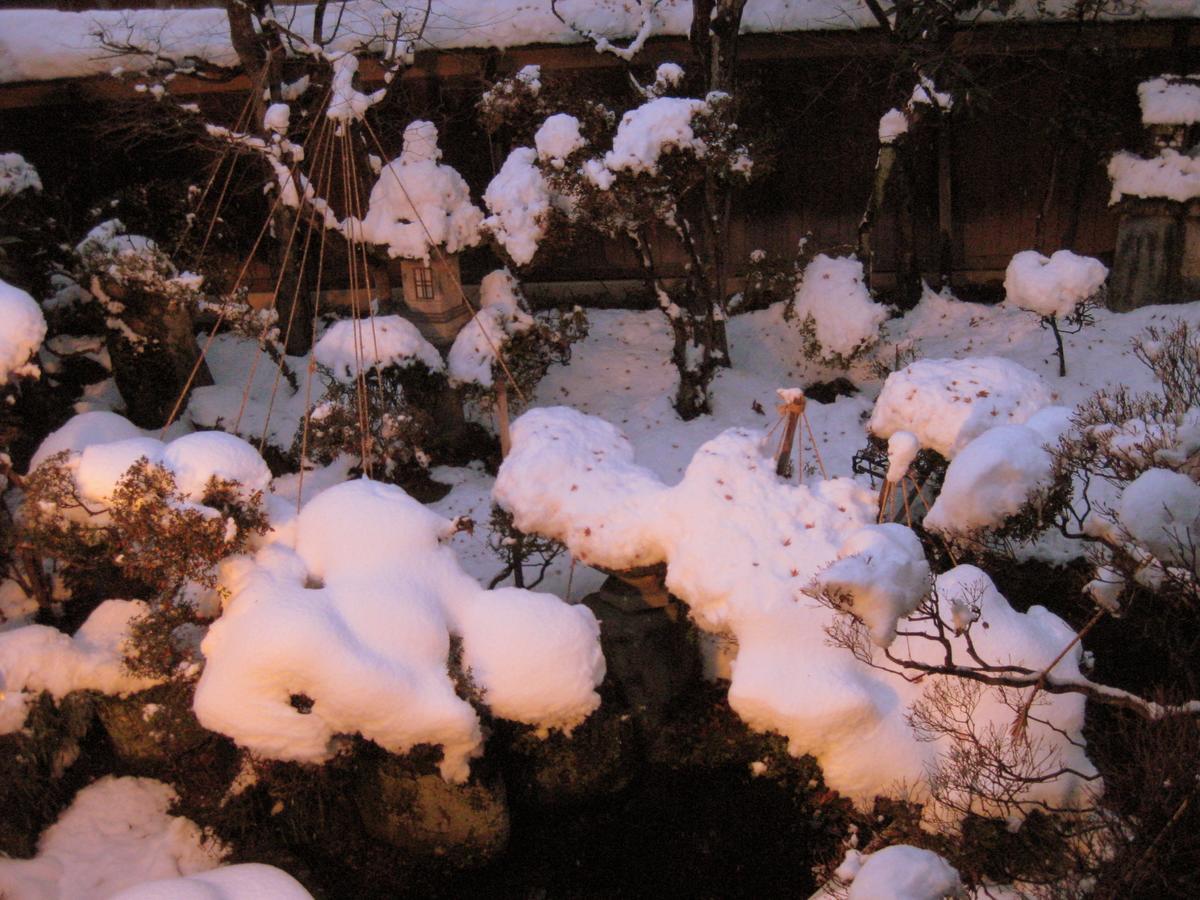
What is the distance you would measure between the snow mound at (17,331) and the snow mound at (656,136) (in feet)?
14.1

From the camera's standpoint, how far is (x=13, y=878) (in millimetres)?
5402

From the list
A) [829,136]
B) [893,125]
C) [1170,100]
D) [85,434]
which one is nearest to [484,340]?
[85,434]

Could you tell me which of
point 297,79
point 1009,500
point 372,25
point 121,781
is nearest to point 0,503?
point 121,781

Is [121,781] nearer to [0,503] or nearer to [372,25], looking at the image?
[0,503]

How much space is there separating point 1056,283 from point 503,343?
4.90m

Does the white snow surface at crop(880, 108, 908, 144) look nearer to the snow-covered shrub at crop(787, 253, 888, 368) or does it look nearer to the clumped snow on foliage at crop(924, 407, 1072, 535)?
the snow-covered shrub at crop(787, 253, 888, 368)

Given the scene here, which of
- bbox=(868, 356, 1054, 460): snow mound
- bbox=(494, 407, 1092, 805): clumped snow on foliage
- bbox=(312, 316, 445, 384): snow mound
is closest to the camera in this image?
bbox=(494, 407, 1092, 805): clumped snow on foliage

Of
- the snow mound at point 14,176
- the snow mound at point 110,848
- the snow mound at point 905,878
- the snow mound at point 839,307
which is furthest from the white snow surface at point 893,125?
the snow mound at point 110,848

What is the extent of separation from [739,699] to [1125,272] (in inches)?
274

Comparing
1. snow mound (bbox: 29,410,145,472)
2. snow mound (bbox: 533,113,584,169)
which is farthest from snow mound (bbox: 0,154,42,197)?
snow mound (bbox: 533,113,584,169)

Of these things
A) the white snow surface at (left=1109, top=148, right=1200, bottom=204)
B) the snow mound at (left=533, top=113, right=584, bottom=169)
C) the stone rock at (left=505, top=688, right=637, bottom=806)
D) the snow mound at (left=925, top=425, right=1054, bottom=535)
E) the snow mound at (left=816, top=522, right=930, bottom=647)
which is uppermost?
the snow mound at (left=533, top=113, right=584, bottom=169)

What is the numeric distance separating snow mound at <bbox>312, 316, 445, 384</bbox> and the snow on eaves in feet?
9.08

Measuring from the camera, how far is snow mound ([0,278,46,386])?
6.03 m

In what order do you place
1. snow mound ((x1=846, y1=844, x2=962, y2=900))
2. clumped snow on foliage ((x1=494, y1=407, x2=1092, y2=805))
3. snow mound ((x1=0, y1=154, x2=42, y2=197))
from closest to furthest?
snow mound ((x1=846, y1=844, x2=962, y2=900)) → clumped snow on foliage ((x1=494, y1=407, x2=1092, y2=805)) → snow mound ((x1=0, y1=154, x2=42, y2=197))
